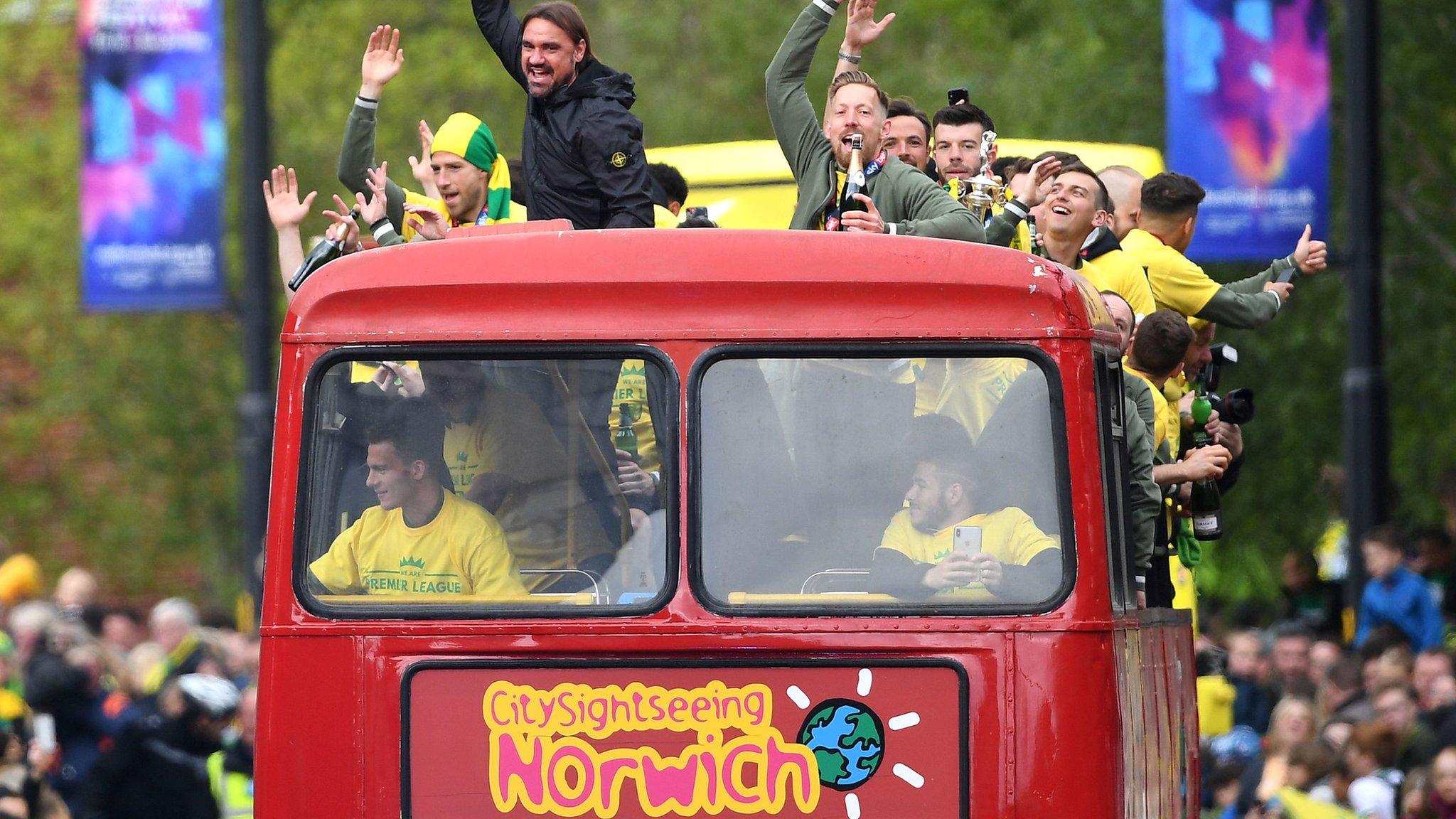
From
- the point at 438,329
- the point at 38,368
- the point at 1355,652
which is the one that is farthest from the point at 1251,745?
the point at 38,368

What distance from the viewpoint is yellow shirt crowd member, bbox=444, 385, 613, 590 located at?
6.61 meters

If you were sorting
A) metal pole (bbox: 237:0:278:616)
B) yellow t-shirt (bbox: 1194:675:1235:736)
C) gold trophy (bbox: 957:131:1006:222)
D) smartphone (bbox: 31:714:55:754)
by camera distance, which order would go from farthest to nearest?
1. metal pole (bbox: 237:0:278:616)
2. yellow t-shirt (bbox: 1194:675:1235:736)
3. smartphone (bbox: 31:714:55:754)
4. gold trophy (bbox: 957:131:1006:222)

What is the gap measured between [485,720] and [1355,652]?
7.65m

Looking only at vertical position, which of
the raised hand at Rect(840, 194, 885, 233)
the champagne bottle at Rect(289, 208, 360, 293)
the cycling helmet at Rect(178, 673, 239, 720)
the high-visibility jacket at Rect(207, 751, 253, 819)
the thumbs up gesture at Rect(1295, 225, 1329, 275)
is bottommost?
the high-visibility jacket at Rect(207, 751, 253, 819)

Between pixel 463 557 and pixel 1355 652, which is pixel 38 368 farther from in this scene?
pixel 463 557

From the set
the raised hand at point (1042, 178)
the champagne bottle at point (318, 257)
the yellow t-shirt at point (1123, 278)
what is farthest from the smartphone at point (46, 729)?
the yellow t-shirt at point (1123, 278)

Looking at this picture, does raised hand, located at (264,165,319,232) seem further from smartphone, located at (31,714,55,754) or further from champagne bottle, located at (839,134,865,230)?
smartphone, located at (31,714,55,754)

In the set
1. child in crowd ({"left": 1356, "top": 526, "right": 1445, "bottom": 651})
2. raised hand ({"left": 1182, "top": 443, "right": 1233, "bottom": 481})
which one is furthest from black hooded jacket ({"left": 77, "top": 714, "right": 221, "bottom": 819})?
child in crowd ({"left": 1356, "top": 526, "right": 1445, "bottom": 651})

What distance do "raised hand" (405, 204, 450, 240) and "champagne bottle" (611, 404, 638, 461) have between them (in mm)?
1295

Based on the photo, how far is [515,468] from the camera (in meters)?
6.67

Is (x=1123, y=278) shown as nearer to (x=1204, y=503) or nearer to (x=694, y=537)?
(x=1204, y=503)

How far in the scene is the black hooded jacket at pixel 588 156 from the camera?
7629 mm

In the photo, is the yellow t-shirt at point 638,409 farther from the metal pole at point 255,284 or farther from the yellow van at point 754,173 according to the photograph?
the metal pole at point 255,284

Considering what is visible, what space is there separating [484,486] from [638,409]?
0.47 meters
